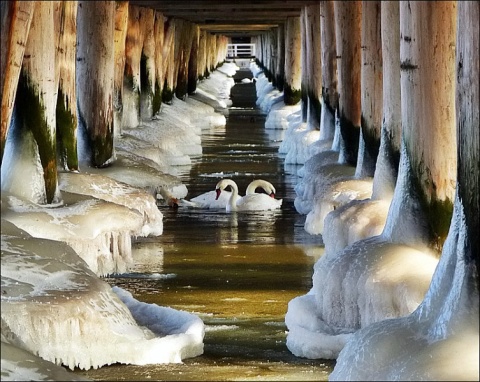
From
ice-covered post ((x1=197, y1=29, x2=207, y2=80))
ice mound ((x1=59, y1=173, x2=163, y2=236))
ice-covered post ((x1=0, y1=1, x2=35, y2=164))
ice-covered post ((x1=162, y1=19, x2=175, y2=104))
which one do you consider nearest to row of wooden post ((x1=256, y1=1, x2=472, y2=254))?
ice mound ((x1=59, y1=173, x2=163, y2=236))

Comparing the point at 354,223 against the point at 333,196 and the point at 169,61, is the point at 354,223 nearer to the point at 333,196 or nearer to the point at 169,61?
the point at 333,196

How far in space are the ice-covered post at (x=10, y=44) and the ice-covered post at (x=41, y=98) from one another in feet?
6.93

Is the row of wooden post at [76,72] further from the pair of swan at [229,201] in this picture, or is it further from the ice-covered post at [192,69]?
the ice-covered post at [192,69]

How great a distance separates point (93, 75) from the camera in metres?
13.8

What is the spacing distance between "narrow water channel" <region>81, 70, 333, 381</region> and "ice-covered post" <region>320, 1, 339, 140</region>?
103cm

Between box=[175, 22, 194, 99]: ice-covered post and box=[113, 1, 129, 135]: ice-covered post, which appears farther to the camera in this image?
box=[175, 22, 194, 99]: ice-covered post

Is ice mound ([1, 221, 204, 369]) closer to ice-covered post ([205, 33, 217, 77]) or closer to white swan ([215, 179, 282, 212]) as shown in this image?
white swan ([215, 179, 282, 212])

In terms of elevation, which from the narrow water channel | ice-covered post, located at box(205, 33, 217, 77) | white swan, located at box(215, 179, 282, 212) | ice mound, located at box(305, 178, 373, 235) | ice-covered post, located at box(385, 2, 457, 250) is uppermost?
ice-covered post, located at box(205, 33, 217, 77)

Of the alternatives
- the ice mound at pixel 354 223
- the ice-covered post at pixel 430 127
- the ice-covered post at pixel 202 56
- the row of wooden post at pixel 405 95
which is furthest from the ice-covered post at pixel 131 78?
the ice-covered post at pixel 202 56

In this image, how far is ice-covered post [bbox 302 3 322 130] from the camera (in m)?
20.2

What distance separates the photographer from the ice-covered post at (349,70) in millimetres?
14383

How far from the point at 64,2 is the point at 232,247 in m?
2.78

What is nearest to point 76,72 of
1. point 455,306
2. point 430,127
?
point 430,127

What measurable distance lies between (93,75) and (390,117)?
15.8ft
